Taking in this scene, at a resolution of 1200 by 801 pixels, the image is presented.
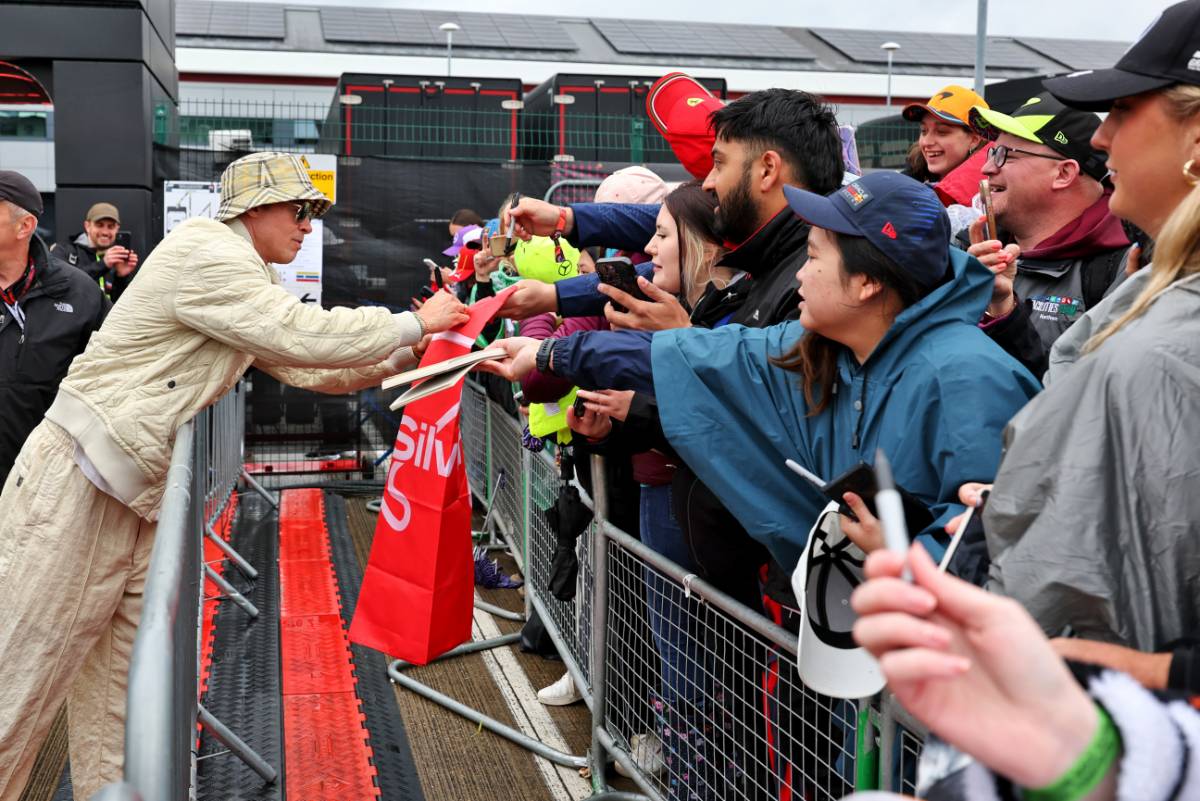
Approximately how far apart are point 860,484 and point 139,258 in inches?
→ 353

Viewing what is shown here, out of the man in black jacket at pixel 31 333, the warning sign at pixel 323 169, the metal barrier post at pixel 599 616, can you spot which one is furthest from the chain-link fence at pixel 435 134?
the metal barrier post at pixel 599 616

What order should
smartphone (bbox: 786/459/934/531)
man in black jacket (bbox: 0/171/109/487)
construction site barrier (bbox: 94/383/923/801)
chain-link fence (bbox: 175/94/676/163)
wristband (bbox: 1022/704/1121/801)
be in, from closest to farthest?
wristband (bbox: 1022/704/1121/801) < construction site barrier (bbox: 94/383/923/801) < smartphone (bbox: 786/459/934/531) < man in black jacket (bbox: 0/171/109/487) < chain-link fence (bbox: 175/94/676/163)

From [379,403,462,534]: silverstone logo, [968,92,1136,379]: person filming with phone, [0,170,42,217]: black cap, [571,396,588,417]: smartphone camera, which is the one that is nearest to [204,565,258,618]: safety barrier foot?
[0,170,42,217]: black cap

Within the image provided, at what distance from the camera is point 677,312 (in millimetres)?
3109

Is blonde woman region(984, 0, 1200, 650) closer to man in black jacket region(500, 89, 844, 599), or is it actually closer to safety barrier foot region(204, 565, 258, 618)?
man in black jacket region(500, 89, 844, 599)

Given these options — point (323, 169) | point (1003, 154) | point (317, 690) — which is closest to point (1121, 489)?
point (1003, 154)

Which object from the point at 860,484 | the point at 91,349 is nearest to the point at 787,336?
the point at 860,484

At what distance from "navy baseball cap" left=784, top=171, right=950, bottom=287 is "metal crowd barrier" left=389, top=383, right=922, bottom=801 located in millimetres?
839

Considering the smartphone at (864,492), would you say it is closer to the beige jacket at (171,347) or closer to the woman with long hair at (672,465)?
the woman with long hair at (672,465)

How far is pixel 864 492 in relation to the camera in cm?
200

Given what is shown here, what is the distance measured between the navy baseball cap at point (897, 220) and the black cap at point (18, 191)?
146 inches

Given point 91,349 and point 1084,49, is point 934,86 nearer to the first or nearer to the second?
point 1084,49

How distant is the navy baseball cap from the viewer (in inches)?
92.2

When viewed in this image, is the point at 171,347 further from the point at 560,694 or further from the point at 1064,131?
the point at 1064,131
